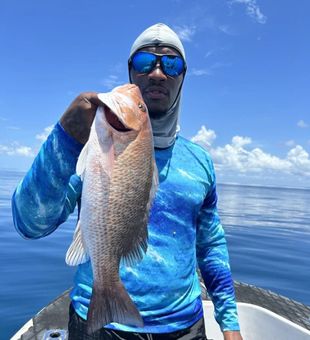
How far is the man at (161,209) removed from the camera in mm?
1922

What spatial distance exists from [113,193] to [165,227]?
815mm

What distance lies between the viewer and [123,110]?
5.88 feet

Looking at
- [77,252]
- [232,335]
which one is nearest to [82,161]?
[77,252]

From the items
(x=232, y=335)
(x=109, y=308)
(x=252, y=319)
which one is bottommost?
(x=252, y=319)

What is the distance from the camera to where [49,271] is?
30.1ft

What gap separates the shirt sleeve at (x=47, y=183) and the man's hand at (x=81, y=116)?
0.04 meters

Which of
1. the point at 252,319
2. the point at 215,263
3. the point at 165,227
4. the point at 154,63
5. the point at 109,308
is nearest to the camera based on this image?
the point at 109,308

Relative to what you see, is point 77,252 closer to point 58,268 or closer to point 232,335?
point 232,335

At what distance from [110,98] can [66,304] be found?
14.1 ft

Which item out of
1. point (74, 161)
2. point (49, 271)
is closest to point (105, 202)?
point (74, 161)

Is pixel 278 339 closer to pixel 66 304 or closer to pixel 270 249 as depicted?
pixel 66 304

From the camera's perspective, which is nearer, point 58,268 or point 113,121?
point 113,121

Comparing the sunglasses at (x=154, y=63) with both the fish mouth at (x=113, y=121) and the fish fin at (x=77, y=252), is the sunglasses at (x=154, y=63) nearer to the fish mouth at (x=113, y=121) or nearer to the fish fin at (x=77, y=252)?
the fish mouth at (x=113, y=121)

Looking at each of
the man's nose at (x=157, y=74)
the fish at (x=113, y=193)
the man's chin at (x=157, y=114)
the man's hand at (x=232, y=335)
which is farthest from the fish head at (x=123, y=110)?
the man's hand at (x=232, y=335)
